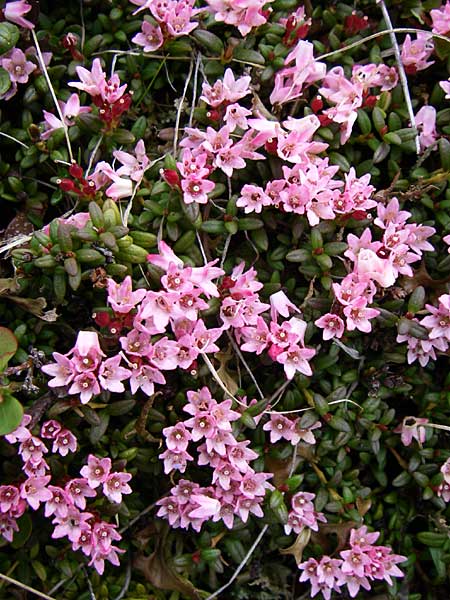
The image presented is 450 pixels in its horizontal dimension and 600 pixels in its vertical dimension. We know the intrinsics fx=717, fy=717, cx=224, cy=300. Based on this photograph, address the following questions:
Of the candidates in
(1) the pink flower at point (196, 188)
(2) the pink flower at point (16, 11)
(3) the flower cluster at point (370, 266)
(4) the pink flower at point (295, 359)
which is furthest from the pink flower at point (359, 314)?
(2) the pink flower at point (16, 11)

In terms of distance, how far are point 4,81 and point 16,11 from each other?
279 millimetres

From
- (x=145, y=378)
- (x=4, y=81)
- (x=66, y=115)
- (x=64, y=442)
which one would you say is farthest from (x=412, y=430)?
(x=4, y=81)

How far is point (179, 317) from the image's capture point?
8.22 feet

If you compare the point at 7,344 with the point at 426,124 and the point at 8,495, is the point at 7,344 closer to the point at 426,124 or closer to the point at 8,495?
the point at 8,495

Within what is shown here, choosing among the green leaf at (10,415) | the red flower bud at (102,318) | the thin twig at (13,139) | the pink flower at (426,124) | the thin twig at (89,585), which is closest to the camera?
the green leaf at (10,415)

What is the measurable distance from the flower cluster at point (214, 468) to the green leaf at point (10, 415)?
517mm

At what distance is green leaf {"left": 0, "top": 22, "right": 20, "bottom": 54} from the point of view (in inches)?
107

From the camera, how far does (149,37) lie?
9.39ft

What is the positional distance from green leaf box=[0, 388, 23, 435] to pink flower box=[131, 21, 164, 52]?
57.6 inches

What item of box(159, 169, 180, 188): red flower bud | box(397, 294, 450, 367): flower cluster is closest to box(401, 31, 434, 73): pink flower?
box(397, 294, 450, 367): flower cluster

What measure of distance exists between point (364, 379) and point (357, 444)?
0.26 m

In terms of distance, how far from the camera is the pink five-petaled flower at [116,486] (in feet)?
8.36

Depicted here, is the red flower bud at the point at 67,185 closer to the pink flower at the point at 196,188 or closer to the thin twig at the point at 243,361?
the pink flower at the point at 196,188

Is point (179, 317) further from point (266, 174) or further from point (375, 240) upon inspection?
point (375, 240)
